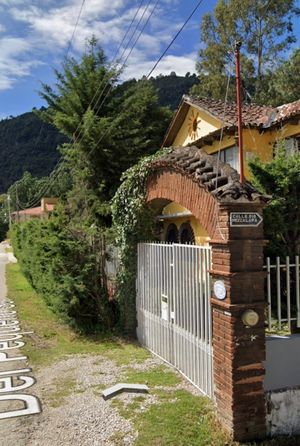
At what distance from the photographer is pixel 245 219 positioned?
185 inches

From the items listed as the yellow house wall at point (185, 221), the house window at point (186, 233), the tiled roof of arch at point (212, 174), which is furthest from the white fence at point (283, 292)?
the house window at point (186, 233)

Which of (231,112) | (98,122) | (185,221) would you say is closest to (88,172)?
(98,122)

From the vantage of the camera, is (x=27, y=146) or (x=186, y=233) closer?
(x=186, y=233)

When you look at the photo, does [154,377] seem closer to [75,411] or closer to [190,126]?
[75,411]

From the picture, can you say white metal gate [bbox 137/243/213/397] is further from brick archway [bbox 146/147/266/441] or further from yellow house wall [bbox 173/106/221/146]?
yellow house wall [bbox 173/106/221/146]

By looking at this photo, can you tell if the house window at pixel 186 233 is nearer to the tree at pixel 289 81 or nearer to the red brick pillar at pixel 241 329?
the red brick pillar at pixel 241 329

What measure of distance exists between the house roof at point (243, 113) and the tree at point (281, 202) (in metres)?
3.48

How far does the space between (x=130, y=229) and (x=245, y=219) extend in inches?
159

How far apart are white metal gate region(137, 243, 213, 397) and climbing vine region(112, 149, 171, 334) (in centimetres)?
26

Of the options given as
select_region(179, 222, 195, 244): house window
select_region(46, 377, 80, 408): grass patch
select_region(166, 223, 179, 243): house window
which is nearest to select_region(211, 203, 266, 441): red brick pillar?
select_region(46, 377, 80, 408): grass patch

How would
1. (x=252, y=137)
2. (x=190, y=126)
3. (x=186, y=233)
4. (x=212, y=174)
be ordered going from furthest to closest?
(x=190, y=126) → (x=186, y=233) → (x=252, y=137) → (x=212, y=174)

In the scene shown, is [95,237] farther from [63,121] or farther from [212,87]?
[212,87]

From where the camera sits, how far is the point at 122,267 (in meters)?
8.74

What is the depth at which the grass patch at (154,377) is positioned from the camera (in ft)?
20.2
